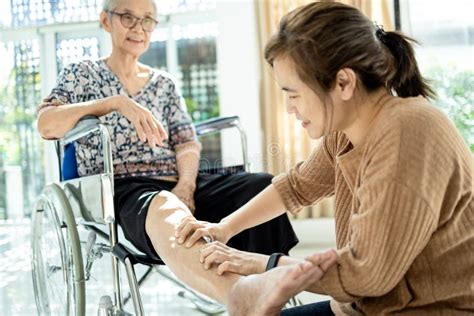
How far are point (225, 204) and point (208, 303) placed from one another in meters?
0.76

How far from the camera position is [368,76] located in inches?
44.9

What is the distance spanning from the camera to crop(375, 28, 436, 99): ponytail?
3.93ft

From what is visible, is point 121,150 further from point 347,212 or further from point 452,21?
point 452,21

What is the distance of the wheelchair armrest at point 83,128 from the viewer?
1.98 meters

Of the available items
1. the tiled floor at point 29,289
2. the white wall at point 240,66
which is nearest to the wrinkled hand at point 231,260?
the tiled floor at point 29,289

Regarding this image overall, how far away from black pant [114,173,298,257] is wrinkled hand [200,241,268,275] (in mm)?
425

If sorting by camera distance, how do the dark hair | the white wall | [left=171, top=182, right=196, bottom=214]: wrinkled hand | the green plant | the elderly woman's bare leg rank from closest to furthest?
the dark hair
the elderly woman's bare leg
[left=171, top=182, right=196, bottom=214]: wrinkled hand
the green plant
the white wall

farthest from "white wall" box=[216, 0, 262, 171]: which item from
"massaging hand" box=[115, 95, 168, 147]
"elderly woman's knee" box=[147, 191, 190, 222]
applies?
"elderly woman's knee" box=[147, 191, 190, 222]

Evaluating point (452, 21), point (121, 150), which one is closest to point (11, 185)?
point (121, 150)

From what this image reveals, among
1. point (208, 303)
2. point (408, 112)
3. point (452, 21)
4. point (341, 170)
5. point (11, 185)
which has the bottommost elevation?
point (208, 303)

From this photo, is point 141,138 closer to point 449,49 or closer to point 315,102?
point 315,102

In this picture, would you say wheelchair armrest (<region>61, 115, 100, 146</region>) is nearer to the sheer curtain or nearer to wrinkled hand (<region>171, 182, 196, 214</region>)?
wrinkled hand (<region>171, 182, 196, 214</region>)

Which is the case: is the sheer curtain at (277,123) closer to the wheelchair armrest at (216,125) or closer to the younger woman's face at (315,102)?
the wheelchair armrest at (216,125)

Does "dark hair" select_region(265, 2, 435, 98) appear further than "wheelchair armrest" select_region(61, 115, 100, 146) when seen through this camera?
No
